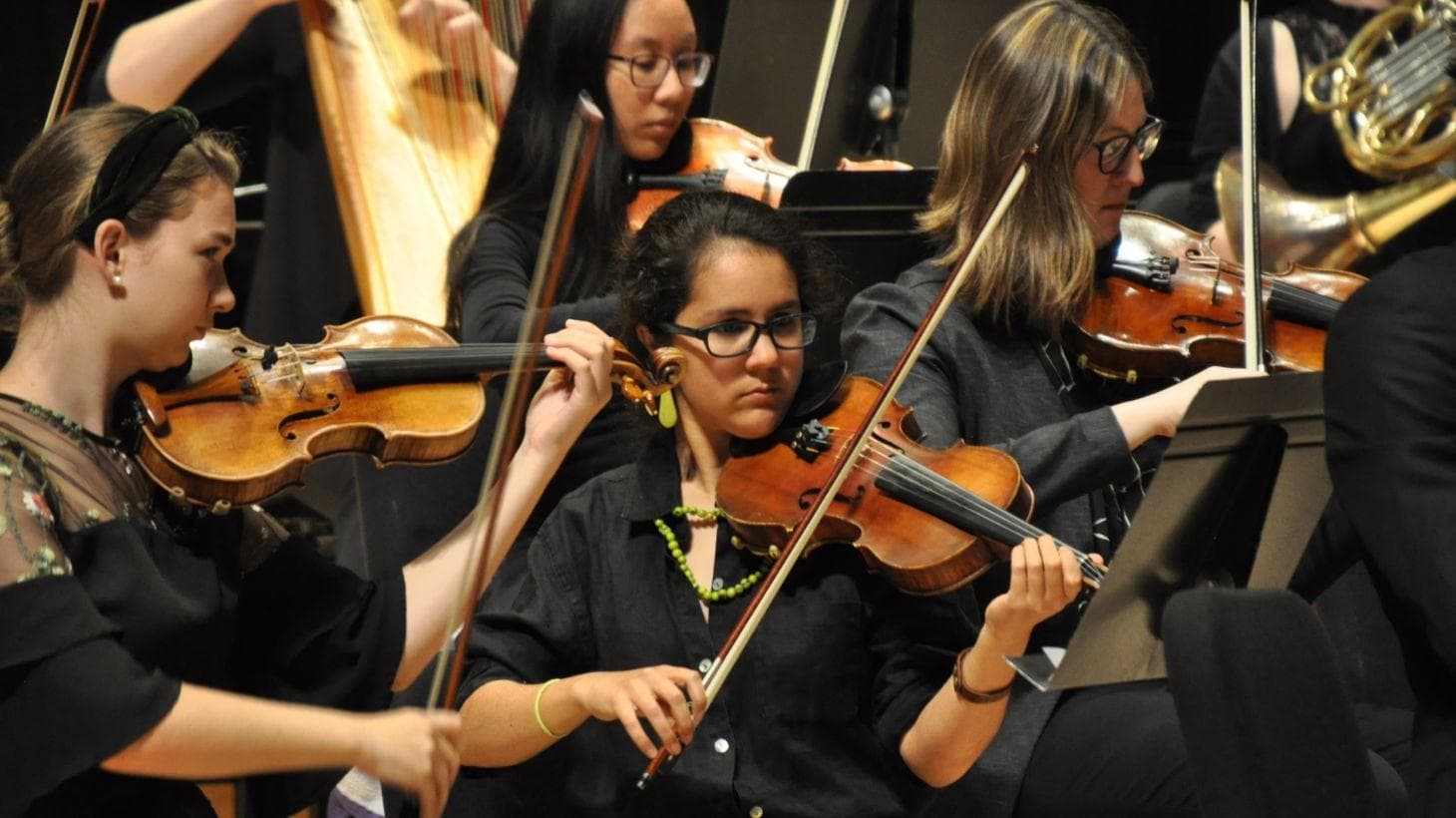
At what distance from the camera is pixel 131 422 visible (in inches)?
65.5

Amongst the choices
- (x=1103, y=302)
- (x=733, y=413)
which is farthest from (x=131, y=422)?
(x=1103, y=302)

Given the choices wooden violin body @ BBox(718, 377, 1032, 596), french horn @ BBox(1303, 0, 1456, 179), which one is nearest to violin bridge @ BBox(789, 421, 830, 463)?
wooden violin body @ BBox(718, 377, 1032, 596)

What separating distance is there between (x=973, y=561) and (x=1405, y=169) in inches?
69.9

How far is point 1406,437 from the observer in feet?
4.95

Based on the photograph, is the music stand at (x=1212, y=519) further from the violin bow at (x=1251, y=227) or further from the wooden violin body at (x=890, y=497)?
the violin bow at (x=1251, y=227)

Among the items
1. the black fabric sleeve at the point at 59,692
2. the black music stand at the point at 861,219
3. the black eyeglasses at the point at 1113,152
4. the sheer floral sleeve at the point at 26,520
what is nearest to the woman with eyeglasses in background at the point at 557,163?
the black music stand at the point at 861,219

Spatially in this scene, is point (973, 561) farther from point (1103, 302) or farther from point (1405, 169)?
point (1405, 169)

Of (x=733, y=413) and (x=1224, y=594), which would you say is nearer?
(x=1224, y=594)

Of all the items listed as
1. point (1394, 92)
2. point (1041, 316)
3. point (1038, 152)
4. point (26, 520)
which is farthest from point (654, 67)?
point (1394, 92)

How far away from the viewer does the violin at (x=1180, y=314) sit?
7.06 ft

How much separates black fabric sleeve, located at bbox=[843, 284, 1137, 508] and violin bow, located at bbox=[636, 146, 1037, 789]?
212 millimetres

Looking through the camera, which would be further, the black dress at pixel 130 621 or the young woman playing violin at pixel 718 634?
the young woman playing violin at pixel 718 634

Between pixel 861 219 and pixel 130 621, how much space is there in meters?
1.13

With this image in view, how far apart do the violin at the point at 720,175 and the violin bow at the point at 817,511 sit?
25.1 inches
